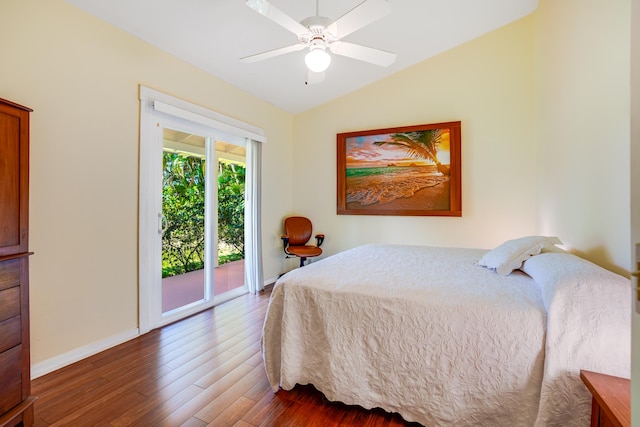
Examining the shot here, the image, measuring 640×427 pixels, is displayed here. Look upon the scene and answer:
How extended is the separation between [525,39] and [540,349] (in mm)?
3892

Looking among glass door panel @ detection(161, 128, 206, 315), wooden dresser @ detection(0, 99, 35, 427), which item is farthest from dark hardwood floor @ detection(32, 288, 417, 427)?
glass door panel @ detection(161, 128, 206, 315)

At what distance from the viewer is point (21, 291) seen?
4.98 ft

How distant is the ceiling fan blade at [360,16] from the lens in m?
1.84

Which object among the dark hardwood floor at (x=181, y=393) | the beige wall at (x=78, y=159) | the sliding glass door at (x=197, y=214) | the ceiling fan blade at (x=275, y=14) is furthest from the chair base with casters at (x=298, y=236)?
the ceiling fan blade at (x=275, y=14)

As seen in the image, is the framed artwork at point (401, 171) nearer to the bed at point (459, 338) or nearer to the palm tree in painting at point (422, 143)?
the palm tree in painting at point (422, 143)

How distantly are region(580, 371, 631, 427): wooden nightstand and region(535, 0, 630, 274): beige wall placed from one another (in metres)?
0.65

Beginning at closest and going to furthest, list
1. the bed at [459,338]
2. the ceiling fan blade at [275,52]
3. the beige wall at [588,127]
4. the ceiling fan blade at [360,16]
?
the bed at [459,338], the beige wall at [588,127], the ceiling fan blade at [360,16], the ceiling fan blade at [275,52]

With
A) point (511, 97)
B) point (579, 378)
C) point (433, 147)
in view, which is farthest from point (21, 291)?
point (511, 97)

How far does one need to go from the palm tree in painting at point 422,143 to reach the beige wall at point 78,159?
9.64ft

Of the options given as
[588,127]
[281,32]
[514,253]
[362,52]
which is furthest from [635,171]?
[281,32]

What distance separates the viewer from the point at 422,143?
402 centimetres

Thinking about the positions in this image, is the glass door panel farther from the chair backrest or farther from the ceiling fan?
the chair backrest

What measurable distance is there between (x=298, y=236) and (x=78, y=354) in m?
2.85

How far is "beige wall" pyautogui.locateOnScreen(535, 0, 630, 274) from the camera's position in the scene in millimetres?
1545
